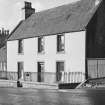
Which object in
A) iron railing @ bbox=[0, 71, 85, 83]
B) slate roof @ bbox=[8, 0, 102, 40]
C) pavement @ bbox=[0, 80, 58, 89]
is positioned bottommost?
pavement @ bbox=[0, 80, 58, 89]

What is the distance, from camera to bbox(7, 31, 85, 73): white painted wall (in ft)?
67.1

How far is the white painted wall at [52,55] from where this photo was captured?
20.4 metres

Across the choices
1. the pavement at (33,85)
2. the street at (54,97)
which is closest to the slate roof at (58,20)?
the pavement at (33,85)

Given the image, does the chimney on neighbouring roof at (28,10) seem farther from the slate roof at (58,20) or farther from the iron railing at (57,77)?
the iron railing at (57,77)

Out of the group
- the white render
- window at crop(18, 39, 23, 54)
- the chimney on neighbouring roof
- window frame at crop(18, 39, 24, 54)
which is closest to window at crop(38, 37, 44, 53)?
the white render

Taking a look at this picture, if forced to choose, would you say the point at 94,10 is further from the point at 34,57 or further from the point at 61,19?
the point at 34,57

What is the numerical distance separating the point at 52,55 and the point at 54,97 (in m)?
19.2

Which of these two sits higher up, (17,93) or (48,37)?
(48,37)

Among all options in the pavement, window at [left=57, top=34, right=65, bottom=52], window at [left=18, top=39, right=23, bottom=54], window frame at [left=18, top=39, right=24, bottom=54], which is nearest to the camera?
the pavement

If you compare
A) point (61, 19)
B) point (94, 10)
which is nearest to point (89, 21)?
point (94, 10)

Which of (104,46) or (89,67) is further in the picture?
(104,46)

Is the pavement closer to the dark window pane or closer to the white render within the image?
the white render

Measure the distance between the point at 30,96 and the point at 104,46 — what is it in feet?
60.0

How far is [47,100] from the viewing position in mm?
3664
